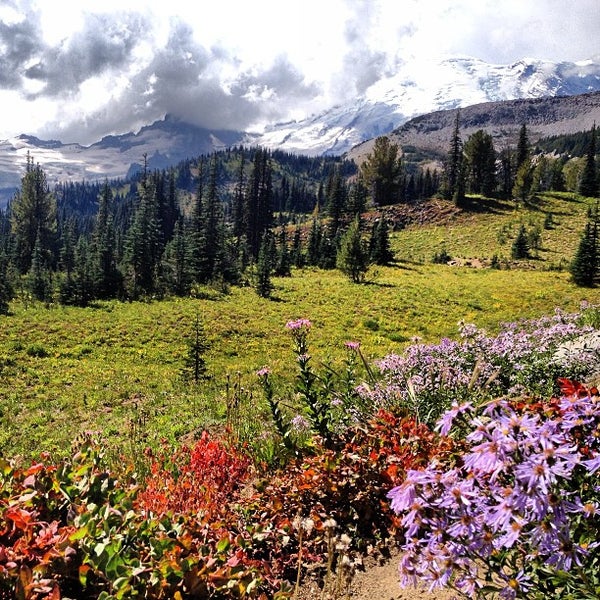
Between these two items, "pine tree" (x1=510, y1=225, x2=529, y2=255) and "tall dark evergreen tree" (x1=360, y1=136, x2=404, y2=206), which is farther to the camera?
"tall dark evergreen tree" (x1=360, y1=136, x2=404, y2=206)

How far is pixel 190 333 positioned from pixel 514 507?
20726 millimetres

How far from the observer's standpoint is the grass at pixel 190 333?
1120 cm

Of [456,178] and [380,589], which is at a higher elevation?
[456,178]

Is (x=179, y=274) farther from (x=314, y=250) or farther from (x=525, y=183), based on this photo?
(x=525, y=183)

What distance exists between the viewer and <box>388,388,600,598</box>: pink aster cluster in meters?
1.50

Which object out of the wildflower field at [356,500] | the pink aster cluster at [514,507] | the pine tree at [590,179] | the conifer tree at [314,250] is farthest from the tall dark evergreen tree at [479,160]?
the pink aster cluster at [514,507]

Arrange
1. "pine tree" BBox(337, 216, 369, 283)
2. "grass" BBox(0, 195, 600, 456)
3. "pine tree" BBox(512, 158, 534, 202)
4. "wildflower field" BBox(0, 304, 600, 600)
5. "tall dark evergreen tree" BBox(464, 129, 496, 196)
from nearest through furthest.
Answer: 1. "wildflower field" BBox(0, 304, 600, 600)
2. "grass" BBox(0, 195, 600, 456)
3. "pine tree" BBox(337, 216, 369, 283)
4. "pine tree" BBox(512, 158, 534, 202)
5. "tall dark evergreen tree" BBox(464, 129, 496, 196)

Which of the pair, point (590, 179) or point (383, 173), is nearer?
point (590, 179)

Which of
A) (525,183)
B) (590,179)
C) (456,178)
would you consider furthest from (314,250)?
(590,179)

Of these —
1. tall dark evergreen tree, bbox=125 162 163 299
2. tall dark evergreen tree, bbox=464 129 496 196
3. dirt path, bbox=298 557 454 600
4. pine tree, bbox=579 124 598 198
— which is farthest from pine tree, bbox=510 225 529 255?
dirt path, bbox=298 557 454 600

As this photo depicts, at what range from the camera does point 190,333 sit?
21.4 meters

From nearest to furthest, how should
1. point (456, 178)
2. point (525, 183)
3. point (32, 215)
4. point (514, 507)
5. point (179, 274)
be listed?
point (514, 507) < point (179, 274) < point (525, 183) < point (32, 215) < point (456, 178)

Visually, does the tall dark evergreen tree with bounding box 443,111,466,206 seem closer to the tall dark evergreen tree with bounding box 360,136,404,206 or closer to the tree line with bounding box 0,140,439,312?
the tall dark evergreen tree with bounding box 360,136,404,206

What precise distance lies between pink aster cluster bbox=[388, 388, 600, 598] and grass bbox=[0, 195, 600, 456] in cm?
534
